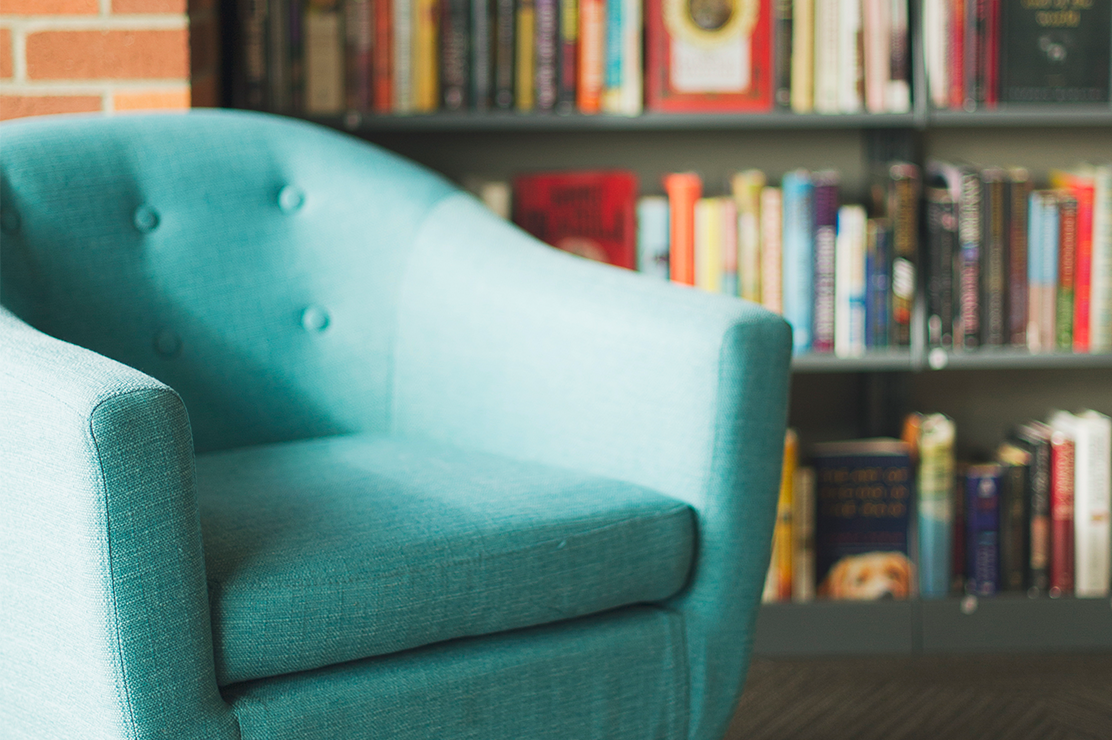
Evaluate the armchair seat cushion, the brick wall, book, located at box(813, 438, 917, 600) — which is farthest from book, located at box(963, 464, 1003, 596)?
the brick wall

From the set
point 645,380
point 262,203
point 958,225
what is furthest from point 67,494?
point 958,225

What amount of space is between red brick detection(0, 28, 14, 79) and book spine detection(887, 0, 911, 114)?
4.48ft

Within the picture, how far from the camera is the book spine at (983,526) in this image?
2016 mm

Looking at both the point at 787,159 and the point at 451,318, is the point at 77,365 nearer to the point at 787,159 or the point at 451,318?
the point at 451,318

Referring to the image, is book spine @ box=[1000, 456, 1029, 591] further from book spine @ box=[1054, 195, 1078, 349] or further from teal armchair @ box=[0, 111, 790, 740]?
teal armchair @ box=[0, 111, 790, 740]

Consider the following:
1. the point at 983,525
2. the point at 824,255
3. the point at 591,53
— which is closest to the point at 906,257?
the point at 824,255

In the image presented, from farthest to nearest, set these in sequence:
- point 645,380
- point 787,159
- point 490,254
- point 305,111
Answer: point 787,159, point 305,111, point 490,254, point 645,380

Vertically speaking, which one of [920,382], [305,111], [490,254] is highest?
[305,111]


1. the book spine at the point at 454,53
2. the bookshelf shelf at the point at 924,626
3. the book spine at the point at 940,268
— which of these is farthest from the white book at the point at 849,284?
the book spine at the point at 454,53

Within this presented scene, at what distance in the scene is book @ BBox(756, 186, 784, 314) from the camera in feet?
6.51

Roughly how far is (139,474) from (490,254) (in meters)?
0.63

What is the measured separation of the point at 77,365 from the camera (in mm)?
940

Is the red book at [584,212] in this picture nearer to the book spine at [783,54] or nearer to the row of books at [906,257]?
the row of books at [906,257]

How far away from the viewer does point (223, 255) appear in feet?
4.83
